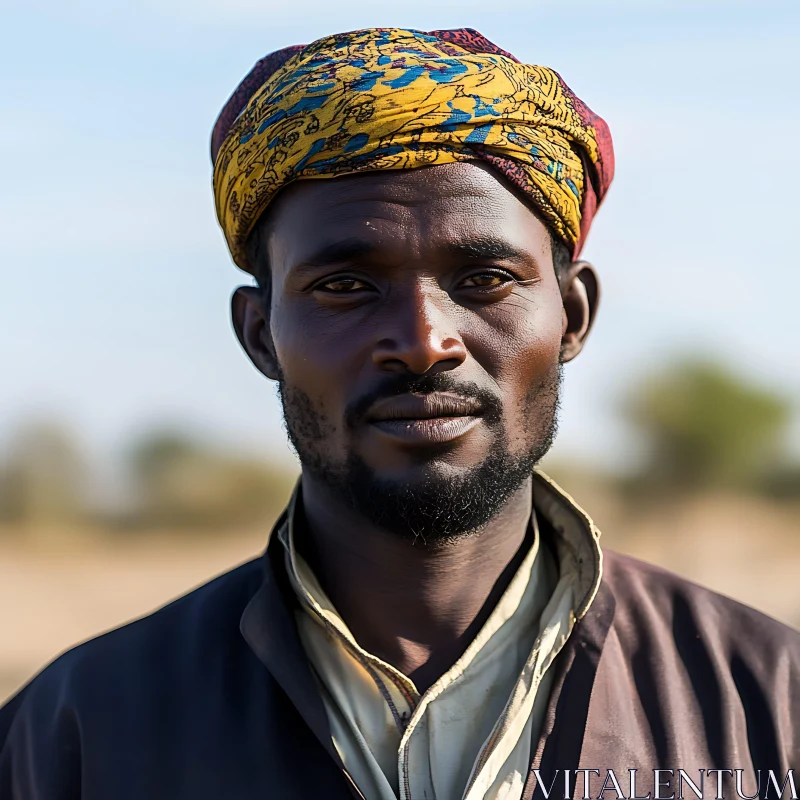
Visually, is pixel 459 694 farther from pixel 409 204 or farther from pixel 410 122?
pixel 410 122

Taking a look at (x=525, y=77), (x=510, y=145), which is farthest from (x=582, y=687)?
(x=525, y=77)

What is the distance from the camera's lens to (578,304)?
3.06 meters

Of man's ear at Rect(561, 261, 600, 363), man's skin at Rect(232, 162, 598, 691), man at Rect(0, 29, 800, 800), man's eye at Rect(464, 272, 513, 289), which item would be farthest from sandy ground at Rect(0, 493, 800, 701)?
man's eye at Rect(464, 272, 513, 289)

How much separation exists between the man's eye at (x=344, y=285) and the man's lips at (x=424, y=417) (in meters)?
0.28

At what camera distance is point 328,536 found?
2.90 metres

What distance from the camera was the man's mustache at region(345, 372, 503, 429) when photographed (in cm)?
261

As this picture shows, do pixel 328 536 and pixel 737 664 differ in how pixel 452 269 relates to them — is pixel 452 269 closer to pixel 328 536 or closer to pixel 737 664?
pixel 328 536

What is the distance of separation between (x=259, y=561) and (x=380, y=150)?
1.06 metres

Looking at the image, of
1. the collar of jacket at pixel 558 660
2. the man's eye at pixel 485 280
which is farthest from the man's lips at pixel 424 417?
the collar of jacket at pixel 558 660

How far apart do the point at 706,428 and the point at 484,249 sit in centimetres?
2948

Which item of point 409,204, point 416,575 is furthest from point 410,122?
point 416,575

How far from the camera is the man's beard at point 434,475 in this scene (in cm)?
265

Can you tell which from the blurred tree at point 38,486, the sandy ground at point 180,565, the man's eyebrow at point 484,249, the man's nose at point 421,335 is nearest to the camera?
the man's nose at point 421,335

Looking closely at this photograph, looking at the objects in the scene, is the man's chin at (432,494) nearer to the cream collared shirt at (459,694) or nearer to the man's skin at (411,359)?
the man's skin at (411,359)
